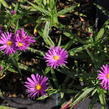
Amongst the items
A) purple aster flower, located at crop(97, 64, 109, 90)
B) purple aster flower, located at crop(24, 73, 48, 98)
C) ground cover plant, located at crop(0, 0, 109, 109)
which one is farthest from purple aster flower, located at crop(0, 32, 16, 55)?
purple aster flower, located at crop(97, 64, 109, 90)

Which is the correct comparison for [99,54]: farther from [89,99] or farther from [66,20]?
[66,20]

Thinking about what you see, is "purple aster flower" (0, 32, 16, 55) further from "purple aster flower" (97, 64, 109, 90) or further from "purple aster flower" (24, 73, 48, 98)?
"purple aster flower" (97, 64, 109, 90)

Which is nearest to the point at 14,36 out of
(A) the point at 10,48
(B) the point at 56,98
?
(A) the point at 10,48

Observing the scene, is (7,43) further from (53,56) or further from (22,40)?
(53,56)

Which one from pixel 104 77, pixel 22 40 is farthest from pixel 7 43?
pixel 104 77

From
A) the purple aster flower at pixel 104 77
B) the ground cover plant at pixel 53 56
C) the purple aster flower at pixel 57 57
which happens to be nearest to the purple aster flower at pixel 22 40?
the ground cover plant at pixel 53 56

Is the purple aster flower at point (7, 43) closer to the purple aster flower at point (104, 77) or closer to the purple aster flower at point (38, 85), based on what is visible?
the purple aster flower at point (38, 85)
